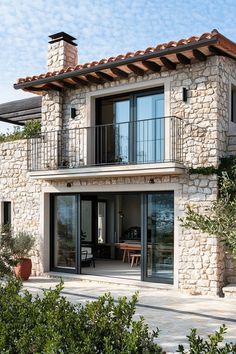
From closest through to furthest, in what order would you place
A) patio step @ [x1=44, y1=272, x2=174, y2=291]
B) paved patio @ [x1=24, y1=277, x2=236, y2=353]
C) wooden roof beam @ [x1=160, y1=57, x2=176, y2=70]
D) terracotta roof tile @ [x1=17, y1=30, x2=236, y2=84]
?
1. paved patio @ [x1=24, y1=277, x2=236, y2=353]
2. terracotta roof tile @ [x1=17, y1=30, x2=236, y2=84]
3. wooden roof beam @ [x1=160, y1=57, x2=176, y2=70]
4. patio step @ [x1=44, y1=272, x2=174, y2=291]

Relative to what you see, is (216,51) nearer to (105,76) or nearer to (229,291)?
(105,76)

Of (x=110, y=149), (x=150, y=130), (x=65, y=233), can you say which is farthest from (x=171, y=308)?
(x=110, y=149)

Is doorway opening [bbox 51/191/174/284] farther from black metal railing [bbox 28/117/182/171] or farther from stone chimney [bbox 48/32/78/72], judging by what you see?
stone chimney [bbox 48/32/78/72]

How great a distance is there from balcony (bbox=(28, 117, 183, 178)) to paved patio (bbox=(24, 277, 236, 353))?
3154 millimetres

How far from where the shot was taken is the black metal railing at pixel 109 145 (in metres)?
11.4

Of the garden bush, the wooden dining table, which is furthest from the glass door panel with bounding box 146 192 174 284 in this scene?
the garden bush

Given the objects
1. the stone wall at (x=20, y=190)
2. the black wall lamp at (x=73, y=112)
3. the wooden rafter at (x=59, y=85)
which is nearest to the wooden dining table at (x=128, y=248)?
the stone wall at (x=20, y=190)

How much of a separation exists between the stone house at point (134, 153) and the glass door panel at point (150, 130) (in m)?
0.03

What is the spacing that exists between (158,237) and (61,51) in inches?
280

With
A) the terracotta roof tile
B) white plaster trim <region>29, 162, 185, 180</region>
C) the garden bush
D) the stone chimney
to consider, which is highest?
the stone chimney

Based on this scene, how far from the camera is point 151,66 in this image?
11406mm

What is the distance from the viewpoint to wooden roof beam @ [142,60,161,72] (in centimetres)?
1121

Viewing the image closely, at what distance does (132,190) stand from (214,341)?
853cm

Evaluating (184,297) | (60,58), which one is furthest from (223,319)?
(60,58)
